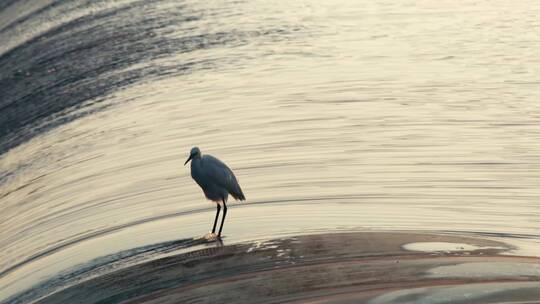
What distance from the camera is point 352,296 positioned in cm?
892

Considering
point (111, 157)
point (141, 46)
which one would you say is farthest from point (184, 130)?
point (141, 46)

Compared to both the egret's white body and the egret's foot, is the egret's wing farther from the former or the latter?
the egret's foot

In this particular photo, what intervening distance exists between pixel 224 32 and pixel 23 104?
4.31 m

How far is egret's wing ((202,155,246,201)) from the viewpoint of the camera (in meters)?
11.8

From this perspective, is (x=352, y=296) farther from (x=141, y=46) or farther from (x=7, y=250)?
(x=141, y=46)

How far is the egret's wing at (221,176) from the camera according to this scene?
11.8 meters

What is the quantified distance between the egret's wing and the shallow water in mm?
353

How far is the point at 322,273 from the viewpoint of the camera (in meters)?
9.61

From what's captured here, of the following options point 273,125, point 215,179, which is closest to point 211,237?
point 215,179

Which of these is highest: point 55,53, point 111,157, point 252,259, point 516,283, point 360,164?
point 55,53

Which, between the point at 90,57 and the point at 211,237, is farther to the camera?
the point at 90,57

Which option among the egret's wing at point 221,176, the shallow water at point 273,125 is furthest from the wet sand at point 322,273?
the egret's wing at point 221,176

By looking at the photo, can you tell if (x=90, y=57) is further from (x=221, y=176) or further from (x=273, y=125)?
(x=221, y=176)

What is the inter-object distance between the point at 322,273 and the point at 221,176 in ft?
8.56
